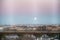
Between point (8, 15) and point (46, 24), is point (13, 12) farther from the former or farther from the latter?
point (46, 24)

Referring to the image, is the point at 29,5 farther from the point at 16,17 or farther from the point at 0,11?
the point at 0,11

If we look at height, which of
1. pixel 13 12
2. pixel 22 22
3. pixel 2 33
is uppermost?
pixel 13 12

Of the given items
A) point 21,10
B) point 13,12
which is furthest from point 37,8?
point 13,12

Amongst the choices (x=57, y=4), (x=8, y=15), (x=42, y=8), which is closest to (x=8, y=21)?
(x=8, y=15)

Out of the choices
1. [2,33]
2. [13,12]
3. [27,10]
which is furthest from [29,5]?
→ [2,33]

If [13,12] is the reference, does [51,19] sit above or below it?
below

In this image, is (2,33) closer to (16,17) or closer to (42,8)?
(16,17)

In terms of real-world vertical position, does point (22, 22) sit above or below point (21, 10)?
below
